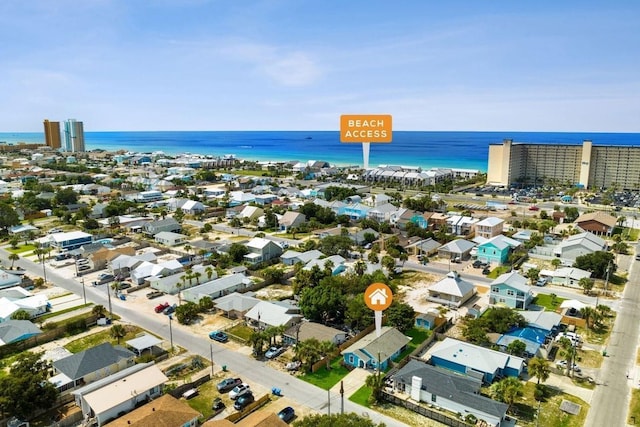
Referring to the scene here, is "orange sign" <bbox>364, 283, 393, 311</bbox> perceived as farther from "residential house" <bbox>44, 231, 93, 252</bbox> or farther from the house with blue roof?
"residential house" <bbox>44, 231, 93, 252</bbox>

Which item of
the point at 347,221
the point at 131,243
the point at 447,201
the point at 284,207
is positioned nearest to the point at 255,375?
the point at 131,243

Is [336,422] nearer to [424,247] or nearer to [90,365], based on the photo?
[90,365]

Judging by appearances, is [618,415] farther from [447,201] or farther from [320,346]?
[447,201]

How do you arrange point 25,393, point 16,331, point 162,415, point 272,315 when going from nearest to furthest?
point 162,415
point 25,393
point 16,331
point 272,315

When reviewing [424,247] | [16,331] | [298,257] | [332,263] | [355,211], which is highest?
[355,211]

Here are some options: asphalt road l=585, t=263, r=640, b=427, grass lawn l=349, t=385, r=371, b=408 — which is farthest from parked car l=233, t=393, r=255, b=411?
asphalt road l=585, t=263, r=640, b=427

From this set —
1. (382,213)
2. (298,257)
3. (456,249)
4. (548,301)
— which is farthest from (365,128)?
(382,213)
